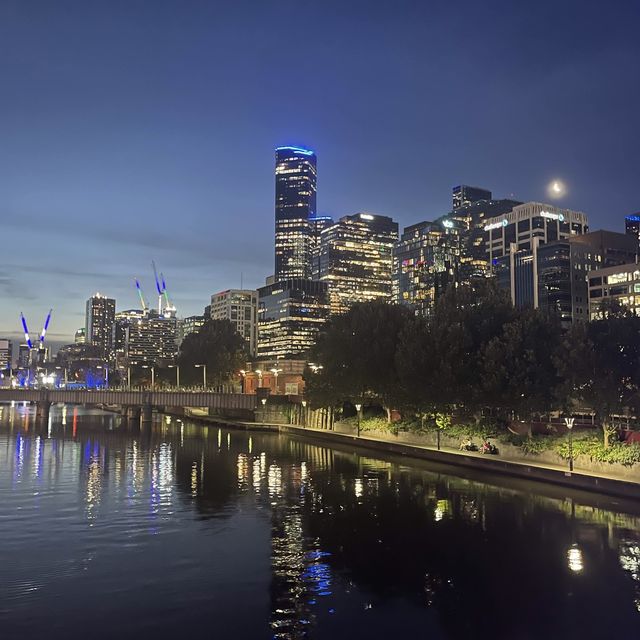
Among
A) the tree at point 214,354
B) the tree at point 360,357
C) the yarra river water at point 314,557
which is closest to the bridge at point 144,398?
the tree at point 214,354

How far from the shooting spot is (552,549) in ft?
111

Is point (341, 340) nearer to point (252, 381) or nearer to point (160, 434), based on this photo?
point (160, 434)

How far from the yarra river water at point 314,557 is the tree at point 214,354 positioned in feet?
372

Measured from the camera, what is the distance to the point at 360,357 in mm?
91750

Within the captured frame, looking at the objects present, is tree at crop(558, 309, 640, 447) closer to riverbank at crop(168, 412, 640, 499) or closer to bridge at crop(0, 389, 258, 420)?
riverbank at crop(168, 412, 640, 499)

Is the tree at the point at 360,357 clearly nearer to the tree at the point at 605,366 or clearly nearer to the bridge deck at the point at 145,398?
the tree at the point at 605,366

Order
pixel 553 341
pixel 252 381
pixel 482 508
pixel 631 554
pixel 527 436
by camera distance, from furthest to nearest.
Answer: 1. pixel 252 381
2. pixel 553 341
3. pixel 527 436
4. pixel 482 508
5. pixel 631 554

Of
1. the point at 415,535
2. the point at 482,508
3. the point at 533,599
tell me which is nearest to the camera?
the point at 533,599

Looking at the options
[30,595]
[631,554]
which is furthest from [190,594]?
[631,554]

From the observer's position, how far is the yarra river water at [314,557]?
77.8 ft

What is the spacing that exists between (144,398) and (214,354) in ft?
114

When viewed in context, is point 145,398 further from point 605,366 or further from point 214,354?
point 605,366

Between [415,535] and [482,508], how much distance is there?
29.5 feet

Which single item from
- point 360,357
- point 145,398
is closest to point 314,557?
point 360,357
